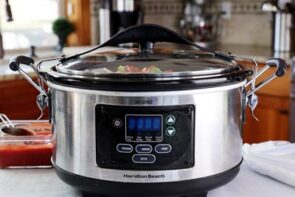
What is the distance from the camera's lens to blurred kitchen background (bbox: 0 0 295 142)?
2420 mm

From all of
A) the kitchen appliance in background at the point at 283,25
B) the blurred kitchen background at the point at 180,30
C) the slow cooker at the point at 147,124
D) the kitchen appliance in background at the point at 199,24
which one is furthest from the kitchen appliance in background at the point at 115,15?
the slow cooker at the point at 147,124

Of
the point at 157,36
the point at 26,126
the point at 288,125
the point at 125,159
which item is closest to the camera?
the point at 125,159

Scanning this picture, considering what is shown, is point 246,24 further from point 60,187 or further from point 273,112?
point 60,187

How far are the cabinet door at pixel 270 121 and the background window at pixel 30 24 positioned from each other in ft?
4.28

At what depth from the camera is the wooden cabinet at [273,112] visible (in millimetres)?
2449

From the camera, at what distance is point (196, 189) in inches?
31.1

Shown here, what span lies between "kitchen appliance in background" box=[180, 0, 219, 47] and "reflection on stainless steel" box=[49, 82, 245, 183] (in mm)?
2295

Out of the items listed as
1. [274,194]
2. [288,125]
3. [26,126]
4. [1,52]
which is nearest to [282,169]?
[274,194]

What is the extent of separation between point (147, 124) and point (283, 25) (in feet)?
6.98

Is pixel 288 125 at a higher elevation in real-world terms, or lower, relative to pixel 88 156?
lower

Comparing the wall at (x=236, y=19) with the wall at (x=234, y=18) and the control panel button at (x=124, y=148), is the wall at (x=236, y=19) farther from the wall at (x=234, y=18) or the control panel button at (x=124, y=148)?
the control panel button at (x=124, y=148)

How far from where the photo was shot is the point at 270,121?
101 inches

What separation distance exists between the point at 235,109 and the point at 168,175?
0.50ft

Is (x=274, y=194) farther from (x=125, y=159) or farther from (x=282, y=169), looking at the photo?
(x=125, y=159)
